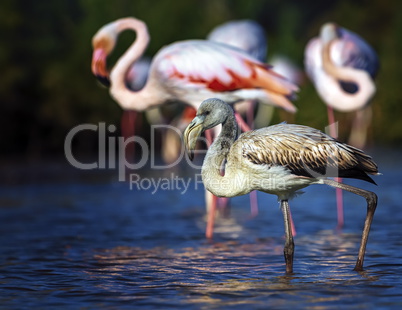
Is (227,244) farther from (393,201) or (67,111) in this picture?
(67,111)

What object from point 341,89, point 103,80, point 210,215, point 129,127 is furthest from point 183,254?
point 129,127

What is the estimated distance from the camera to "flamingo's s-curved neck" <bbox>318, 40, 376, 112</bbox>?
10156 millimetres

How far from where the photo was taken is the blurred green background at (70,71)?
18.9 m

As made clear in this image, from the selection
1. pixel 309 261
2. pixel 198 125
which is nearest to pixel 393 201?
pixel 309 261

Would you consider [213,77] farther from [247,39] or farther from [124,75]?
[247,39]

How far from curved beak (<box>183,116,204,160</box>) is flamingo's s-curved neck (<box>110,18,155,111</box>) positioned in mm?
3411

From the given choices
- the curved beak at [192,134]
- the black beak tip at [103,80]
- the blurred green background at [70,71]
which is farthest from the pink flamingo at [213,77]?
the blurred green background at [70,71]

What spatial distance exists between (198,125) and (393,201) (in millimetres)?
5801

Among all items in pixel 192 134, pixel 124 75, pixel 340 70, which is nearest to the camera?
pixel 192 134

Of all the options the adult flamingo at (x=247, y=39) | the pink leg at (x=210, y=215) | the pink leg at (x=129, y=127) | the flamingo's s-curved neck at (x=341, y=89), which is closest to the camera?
the pink leg at (x=210, y=215)

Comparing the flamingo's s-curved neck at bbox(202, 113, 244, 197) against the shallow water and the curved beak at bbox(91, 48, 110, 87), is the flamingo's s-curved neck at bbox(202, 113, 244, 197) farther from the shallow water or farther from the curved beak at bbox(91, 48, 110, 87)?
the curved beak at bbox(91, 48, 110, 87)

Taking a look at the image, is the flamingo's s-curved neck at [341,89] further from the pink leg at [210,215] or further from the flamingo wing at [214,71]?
the pink leg at [210,215]

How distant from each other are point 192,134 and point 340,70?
15.4ft

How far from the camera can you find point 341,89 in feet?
34.5
